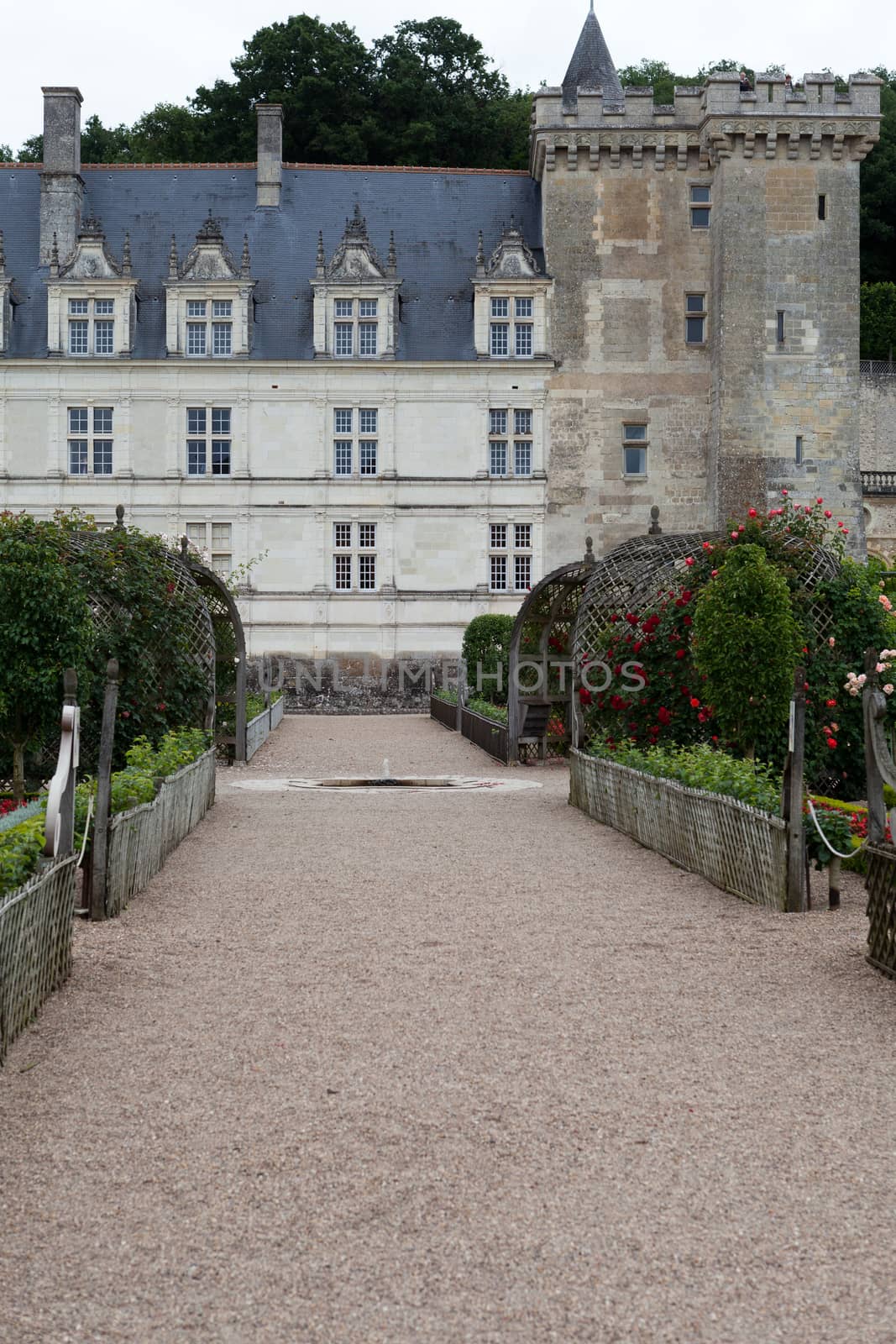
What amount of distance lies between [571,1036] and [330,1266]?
7.32 feet

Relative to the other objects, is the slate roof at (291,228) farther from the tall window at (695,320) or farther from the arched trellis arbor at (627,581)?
the arched trellis arbor at (627,581)

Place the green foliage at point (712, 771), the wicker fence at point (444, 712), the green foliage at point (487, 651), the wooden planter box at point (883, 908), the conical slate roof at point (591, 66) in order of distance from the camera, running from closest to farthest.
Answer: the wooden planter box at point (883, 908) → the green foliage at point (712, 771) → the wicker fence at point (444, 712) → the green foliage at point (487, 651) → the conical slate roof at point (591, 66)

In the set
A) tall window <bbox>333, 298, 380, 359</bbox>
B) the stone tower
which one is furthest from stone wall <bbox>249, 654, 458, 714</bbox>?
tall window <bbox>333, 298, 380, 359</bbox>

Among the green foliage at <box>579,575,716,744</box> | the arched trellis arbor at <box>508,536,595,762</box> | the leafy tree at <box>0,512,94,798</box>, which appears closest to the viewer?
the leafy tree at <box>0,512,94,798</box>

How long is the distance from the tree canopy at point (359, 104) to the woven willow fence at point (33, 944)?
41.3 metres

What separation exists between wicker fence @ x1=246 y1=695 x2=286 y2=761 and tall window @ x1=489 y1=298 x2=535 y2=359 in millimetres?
12788

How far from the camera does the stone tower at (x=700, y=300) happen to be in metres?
35.7

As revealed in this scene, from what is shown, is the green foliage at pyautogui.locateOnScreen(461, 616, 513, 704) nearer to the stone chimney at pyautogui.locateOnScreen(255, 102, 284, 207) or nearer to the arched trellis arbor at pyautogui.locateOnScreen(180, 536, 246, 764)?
the arched trellis arbor at pyautogui.locateOnScreen(180, 536, 246, 764)

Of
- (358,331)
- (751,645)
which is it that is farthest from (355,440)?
(751,645)

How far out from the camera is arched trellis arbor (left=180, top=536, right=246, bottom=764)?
62.7 feet

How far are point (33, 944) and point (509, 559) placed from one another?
3078 cm

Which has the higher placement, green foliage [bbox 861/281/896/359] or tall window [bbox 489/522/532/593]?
green foliage [bbox 861/281/896/359]

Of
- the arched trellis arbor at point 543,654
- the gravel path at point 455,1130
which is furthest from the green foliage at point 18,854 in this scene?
the arched trellis arbor at point 543,654

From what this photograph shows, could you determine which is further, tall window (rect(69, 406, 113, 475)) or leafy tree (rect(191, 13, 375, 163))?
leafy tree (rect(191, 13, 375, 163))
